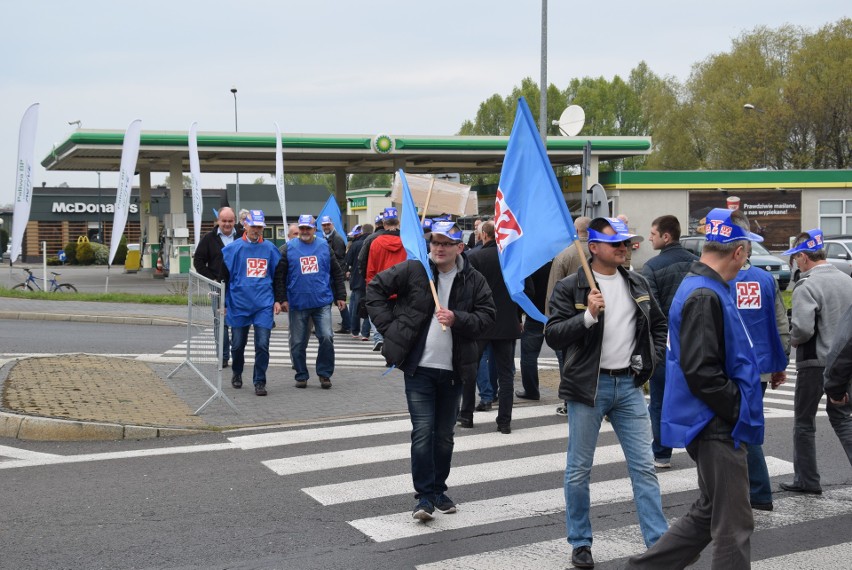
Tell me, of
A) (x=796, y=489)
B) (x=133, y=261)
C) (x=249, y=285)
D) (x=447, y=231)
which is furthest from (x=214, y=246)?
(x=133, y=261)

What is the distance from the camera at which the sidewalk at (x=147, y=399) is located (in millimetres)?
9195

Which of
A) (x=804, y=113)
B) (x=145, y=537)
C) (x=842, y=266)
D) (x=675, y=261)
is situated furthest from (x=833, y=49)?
(x=145, y=537)

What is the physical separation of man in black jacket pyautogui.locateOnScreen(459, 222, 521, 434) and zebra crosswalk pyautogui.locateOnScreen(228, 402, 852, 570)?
0.24m

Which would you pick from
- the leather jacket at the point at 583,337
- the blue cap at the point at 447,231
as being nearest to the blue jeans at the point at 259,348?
the blue cap at the point at 447,231

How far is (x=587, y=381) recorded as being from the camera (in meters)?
5.66

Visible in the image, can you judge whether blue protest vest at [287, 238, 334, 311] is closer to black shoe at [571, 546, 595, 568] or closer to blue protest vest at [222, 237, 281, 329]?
blue protest vest at [222, 237, 281, 329]

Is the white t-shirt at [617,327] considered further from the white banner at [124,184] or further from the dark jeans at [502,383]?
the white banner at [124,184]

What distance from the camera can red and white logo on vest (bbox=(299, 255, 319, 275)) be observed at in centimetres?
1177

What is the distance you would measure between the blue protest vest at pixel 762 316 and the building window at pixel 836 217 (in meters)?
39.6

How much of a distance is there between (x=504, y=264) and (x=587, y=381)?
1546mm

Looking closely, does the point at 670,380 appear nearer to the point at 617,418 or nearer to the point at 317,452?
the point at 617,418

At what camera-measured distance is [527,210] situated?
6660mm

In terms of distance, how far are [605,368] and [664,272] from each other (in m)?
2.61

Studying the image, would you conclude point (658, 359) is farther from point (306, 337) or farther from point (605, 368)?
point (306, 337)
